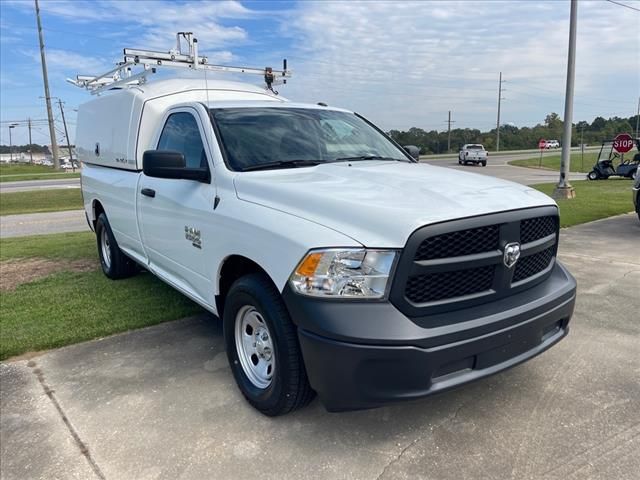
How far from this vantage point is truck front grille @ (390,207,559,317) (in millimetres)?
2490

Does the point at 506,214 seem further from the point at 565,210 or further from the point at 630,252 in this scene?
the point at 565,210

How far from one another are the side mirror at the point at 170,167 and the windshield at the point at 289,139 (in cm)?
24

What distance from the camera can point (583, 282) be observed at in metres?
5.77

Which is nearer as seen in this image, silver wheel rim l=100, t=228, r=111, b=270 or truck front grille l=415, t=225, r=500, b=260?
truck front grille l=415, t=225, r=500, b=260

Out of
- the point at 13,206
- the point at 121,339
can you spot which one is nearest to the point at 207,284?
the point at 121,339

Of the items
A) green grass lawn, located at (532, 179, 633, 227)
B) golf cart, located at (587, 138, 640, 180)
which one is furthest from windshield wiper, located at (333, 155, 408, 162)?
golf cart, located at (587, 138, 640, 180)

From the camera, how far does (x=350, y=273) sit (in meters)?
2.52

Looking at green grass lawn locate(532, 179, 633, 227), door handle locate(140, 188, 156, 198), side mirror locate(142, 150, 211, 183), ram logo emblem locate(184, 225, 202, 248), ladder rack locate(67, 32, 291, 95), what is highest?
ladder rack locate(67, 32, 291, 95)

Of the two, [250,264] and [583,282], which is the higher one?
[250,264]

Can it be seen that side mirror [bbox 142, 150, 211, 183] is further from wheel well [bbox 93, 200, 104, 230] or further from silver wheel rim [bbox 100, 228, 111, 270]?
wheel well [bbox 93, 200, 104, 230]

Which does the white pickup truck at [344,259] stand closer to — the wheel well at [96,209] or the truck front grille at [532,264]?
the truck front grille at [532,264]

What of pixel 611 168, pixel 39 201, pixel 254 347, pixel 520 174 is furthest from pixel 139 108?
pixel 520 174

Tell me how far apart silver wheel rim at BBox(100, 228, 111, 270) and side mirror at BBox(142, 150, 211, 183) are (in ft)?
9.97

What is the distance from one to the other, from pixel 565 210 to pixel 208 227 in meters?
10.5
